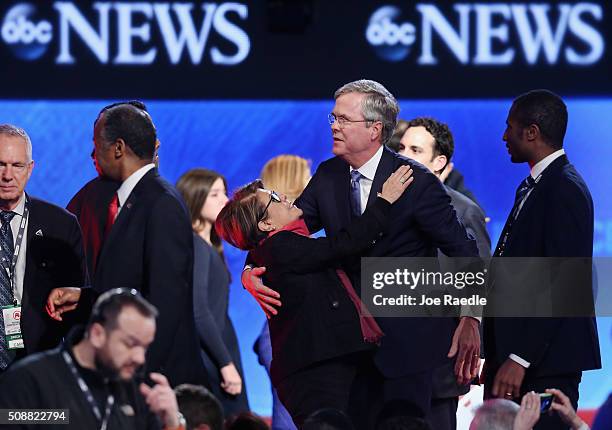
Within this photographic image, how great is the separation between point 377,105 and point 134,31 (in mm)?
4061

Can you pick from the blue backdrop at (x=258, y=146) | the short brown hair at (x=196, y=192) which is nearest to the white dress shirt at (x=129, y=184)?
the short brown hair at (x=196, y=192)

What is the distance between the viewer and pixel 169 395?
11.6ft

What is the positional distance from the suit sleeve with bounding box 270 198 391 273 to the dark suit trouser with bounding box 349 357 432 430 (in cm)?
40

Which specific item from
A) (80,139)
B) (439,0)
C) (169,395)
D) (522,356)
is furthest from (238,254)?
(169,395)

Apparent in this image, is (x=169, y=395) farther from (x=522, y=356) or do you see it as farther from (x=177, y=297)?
(x=522, y=356)

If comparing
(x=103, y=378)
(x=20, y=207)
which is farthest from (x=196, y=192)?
(x=103, y=378)

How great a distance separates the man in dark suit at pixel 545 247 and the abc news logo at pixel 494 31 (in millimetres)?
3693

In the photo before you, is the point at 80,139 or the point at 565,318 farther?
the point at 80,139

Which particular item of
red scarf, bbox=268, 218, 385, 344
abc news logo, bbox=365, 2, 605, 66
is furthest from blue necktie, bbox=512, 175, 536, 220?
abc news logo, bbox=365, 2, 605, 66

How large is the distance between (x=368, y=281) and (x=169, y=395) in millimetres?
1243

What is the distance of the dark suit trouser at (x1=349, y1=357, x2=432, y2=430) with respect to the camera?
446 cm

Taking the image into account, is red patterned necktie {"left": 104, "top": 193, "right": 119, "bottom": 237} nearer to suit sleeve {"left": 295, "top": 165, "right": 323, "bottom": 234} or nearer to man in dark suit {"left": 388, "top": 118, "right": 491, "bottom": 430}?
suit sleeve {"left": 295, "top": 165, "right": 323, "bottom": 234}

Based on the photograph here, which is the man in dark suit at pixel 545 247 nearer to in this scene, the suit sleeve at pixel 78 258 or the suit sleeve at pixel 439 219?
the suit sleeve at pixel 439 219

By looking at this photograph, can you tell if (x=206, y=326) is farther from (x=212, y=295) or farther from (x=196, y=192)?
(x=196, y=192)
